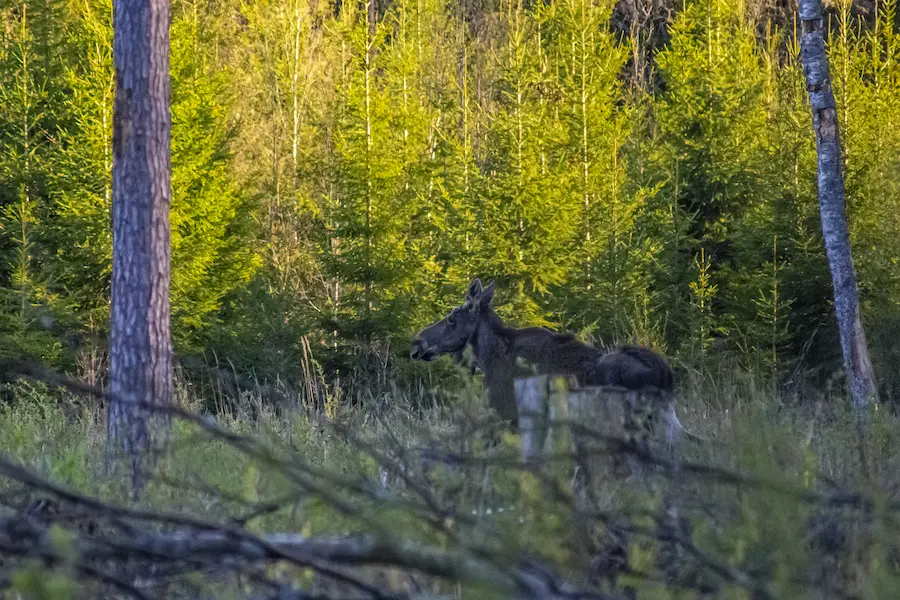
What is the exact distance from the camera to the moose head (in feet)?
32.2

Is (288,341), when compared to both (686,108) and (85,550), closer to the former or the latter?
(686,108)

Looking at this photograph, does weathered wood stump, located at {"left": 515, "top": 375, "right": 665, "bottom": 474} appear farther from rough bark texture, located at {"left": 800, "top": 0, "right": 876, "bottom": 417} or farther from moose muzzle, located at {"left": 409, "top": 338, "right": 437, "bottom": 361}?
rough bark texture, located at {"left": 800, "top": 0, "right": 876, "bottom": 417}

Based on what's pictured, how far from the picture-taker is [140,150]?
26.5ft

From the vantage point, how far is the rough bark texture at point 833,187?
11.2m

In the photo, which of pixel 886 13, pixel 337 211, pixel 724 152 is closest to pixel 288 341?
pixel 337 211

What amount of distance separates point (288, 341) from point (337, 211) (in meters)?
2.17

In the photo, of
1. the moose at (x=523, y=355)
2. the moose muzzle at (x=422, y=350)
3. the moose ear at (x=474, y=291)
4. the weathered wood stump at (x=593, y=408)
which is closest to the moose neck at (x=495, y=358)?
the moose at (x=523, y=355)

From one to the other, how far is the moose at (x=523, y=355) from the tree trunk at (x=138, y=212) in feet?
8.04

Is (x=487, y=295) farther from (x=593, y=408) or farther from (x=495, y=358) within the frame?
(x=593, y=408)

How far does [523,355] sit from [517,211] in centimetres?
668

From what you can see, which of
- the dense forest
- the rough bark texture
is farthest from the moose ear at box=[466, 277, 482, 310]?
the dense forest

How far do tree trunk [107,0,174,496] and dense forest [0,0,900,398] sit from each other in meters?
7.39

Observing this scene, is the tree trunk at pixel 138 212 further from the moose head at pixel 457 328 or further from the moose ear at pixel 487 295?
the moose ear at pixel 487 295

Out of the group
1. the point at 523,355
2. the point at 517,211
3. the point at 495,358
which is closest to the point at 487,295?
the point at 495,358
